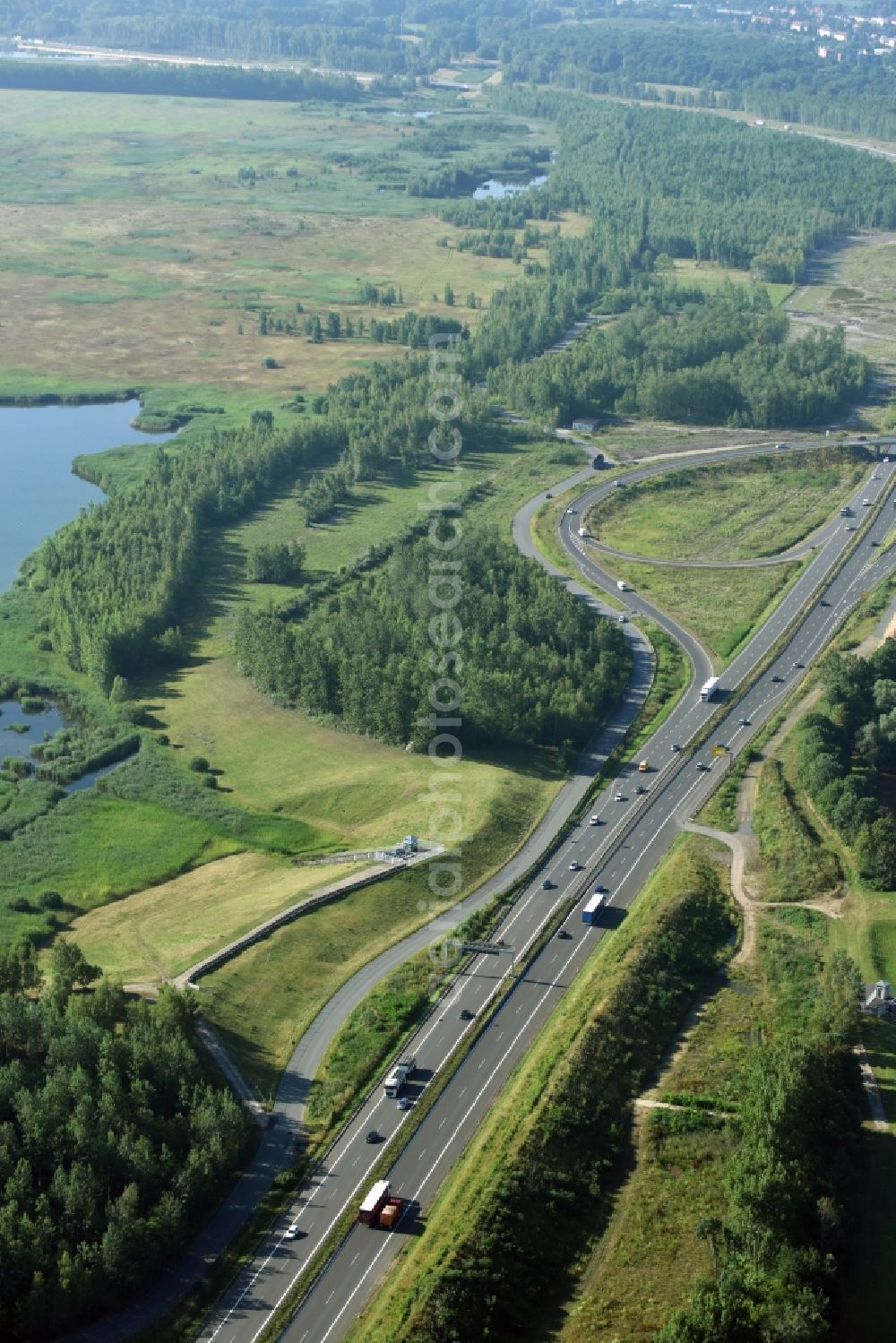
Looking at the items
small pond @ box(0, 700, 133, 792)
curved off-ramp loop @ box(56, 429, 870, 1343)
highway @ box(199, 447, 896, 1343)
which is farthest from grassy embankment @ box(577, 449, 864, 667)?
small pond @ box(0, 700, 133, 792)

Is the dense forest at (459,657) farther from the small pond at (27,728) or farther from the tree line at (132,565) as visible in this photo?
the small pond at (27,728)

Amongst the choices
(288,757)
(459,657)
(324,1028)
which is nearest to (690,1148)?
(324,1028)

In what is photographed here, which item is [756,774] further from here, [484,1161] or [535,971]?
[484,1161]

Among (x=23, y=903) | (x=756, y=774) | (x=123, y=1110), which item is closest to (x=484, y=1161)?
(x=123, y=1110)

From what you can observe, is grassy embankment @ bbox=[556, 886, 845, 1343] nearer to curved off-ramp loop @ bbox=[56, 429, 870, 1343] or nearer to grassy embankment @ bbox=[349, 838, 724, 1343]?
grassy embankment @ bbox=[349, 838, 724, 1343]

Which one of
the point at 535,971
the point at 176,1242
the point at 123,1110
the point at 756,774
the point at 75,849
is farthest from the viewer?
the point at 756,774

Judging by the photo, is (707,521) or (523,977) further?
(707,521)

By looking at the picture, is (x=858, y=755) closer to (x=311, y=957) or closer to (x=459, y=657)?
(x=459, y=657)
